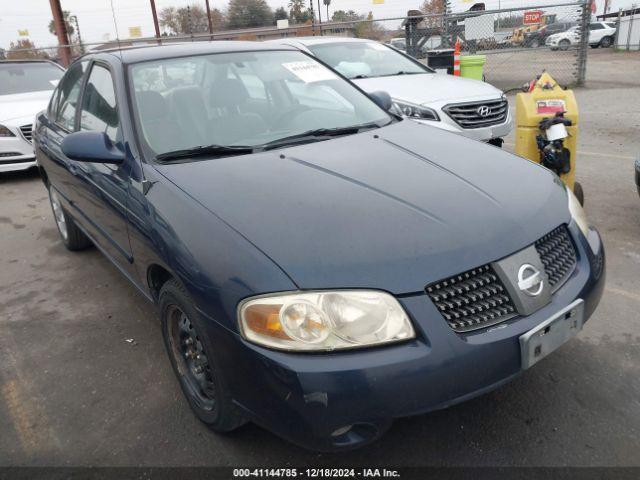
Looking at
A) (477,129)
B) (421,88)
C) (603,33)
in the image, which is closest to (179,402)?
(477,129)

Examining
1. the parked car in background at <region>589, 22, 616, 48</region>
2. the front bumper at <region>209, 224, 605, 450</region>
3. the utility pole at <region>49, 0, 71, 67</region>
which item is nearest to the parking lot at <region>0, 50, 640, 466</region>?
the front bumper at <region>209, 224, 605, 450</region>

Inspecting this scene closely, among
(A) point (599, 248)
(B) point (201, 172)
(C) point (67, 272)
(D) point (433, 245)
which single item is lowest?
(C) point (67, 272)

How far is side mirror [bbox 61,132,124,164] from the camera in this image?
2.57 metres

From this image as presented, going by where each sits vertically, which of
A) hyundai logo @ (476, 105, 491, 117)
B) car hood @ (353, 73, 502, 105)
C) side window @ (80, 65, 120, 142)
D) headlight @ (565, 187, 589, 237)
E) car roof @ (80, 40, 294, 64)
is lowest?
hyundai logo @ (476, 105, 491, 117)

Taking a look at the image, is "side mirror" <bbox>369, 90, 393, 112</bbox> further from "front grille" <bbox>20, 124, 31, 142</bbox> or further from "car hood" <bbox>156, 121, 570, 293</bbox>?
"front grille" <bbox>20, 124, 31, 142</bbox>

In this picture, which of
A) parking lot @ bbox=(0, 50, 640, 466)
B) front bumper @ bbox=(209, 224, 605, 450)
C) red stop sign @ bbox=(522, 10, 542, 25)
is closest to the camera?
front bumper @ bbox=(209, 224, 605, 450)

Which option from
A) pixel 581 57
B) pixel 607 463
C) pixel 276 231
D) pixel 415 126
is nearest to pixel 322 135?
pixel 415 126

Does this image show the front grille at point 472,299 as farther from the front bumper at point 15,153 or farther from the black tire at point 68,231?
the front bumper at point 15,153

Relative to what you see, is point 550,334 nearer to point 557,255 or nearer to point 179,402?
point 557,255

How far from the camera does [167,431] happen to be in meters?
2.39

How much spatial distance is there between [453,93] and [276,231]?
192 inches

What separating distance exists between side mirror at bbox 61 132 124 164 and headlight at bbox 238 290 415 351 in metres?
1.35

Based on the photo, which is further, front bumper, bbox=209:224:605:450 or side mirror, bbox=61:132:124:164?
side mirror, bbox=61:132:124:164

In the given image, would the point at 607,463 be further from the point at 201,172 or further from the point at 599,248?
the point at 201,172
